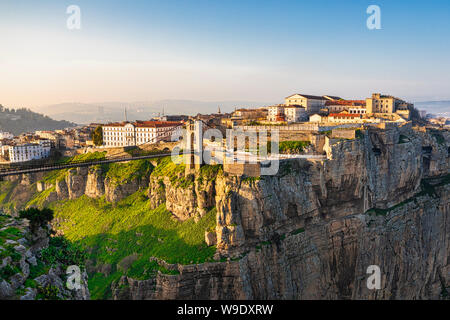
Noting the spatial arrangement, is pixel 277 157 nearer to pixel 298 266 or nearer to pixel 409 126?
pixel 298 266

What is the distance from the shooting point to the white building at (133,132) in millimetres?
47438

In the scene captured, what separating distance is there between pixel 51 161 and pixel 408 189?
1584 inches

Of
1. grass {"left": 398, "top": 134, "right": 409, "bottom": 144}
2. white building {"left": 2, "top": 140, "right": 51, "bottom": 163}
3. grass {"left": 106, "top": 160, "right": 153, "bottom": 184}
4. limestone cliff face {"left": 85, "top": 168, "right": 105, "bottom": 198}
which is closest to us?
grass {"left": 398, "top": 134, "right": 409, "bottom": 144}

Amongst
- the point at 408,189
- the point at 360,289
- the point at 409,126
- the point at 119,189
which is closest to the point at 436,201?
the point at 408,189

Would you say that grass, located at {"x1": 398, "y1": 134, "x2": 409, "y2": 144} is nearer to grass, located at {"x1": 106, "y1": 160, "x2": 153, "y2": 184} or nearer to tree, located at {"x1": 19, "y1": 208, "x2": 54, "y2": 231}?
grass, located at {"x1": 106, "y1": 160, "x2": 153, "y2": 184}

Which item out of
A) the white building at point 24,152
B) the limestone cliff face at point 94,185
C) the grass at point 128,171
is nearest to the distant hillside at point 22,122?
the white building at point 24,152

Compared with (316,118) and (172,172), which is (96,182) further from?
(316,118)

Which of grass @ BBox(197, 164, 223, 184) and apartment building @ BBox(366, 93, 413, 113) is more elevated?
apartment building @ BBox(366, 93, 413, 113)

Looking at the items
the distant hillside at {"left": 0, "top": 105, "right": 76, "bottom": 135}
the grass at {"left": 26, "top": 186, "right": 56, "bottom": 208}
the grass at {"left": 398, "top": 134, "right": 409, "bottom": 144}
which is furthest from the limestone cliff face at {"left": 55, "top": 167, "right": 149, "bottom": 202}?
the distant hillside at {"left": 0, "top": 105, "right": 76, "bottom": 135}

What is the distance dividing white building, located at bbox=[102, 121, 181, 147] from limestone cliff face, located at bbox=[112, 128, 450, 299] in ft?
72.2

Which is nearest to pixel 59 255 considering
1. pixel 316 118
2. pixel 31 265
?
pixel 31 265

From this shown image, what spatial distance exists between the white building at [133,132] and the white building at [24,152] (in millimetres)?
8198

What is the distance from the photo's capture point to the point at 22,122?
383 ft

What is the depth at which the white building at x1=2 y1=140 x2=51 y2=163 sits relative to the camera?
152 ft
